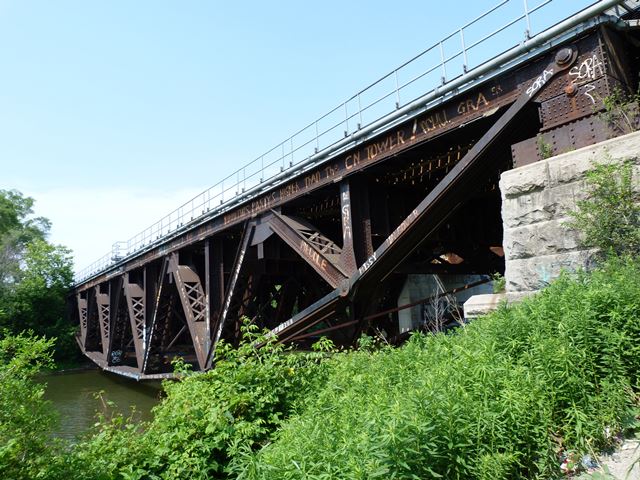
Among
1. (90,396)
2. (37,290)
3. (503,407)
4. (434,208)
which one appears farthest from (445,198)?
(37,290)

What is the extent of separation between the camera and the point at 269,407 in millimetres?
5234

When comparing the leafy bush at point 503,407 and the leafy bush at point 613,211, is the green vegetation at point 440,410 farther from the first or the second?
the leafy bush at point 613,211

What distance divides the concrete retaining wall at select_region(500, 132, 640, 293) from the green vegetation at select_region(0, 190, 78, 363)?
3788cm

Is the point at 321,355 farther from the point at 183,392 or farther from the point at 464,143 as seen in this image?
the point at 464,143

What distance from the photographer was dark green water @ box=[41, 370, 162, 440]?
17.3 m

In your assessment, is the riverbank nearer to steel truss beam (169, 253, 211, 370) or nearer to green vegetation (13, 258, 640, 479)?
steel truss beam (169, 253, 211, 370)

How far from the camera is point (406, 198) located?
1055cm

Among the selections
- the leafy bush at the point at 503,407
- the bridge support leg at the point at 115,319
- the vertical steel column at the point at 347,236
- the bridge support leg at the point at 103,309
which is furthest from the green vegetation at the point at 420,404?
the bridge support leg at the point at 103,309

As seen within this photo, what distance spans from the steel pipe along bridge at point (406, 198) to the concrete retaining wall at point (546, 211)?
448mm

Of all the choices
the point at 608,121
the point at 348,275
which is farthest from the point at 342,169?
the point at 608,121

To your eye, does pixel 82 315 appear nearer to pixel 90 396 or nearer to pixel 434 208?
pixel 90 396

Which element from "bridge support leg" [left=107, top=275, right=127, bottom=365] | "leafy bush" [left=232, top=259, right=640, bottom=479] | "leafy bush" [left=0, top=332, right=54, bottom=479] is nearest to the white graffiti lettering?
"leafy bush" [left=232, top=259, right=640, bottom=479]

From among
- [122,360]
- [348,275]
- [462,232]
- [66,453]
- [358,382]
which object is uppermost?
[462,232]

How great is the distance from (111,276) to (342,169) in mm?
22092
